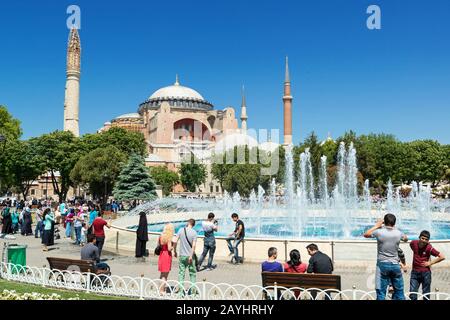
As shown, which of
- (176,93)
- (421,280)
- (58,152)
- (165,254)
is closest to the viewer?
(421,280)

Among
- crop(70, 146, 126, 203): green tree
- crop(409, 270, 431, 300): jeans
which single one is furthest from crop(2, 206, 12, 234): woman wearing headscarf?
crop(70, 146, 126, 203): green tree

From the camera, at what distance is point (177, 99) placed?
3455 inches

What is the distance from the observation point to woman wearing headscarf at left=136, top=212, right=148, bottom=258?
10.5 meters

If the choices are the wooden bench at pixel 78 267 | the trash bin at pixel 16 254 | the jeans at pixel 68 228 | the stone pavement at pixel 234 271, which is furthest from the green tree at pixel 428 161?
the wooden bench at pixel 78 267

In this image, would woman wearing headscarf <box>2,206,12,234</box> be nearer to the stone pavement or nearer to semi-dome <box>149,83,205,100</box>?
the stone pavement

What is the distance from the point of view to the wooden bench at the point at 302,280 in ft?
18.2

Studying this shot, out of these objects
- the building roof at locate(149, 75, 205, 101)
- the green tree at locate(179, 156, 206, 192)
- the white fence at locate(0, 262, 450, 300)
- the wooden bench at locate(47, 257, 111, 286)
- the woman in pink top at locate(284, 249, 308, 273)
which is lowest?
the white fence at locate(0, 262, 450, 300)

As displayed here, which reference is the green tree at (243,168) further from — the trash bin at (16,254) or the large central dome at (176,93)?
the large central dome at (176,93)

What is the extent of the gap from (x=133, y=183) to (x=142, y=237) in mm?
19829

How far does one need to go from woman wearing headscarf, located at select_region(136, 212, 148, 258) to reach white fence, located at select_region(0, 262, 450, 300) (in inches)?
117

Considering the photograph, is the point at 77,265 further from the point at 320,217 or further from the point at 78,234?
the point at 320,217

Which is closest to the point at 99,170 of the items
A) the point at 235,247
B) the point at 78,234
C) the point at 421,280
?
the point at 78,234

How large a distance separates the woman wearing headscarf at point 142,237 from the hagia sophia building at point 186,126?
169ft
